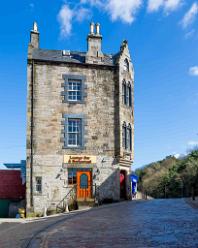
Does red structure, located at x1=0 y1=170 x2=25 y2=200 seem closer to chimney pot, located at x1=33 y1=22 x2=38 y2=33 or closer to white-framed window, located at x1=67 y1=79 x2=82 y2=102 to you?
white-framed window, located at x1=67 y1=79 x2=82 y2=102

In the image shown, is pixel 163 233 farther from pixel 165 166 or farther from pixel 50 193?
pixel 165 166

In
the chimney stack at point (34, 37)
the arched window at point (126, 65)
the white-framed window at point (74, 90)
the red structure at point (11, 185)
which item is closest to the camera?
the white-framed window at point (74, 90)

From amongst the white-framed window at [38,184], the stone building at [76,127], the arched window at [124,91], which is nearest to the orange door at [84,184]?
the stone building at [76,127]

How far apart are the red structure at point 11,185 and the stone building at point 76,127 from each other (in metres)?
4.54

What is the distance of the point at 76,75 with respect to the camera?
26984mm

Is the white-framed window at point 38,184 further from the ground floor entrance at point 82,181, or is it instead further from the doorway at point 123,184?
the doorway at point 123,184

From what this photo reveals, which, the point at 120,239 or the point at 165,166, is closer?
the point at 120,239

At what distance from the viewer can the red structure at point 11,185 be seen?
2906cm

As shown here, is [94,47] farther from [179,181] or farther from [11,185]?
[179,181]

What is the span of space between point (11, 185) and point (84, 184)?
699 centimetres

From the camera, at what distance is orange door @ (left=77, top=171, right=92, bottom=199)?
25750 millimetres

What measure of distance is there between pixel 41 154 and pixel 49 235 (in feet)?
46.3

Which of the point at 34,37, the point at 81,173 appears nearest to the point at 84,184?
the point at 81,173

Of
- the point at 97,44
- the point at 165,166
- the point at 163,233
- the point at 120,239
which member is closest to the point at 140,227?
the point at 163,233
